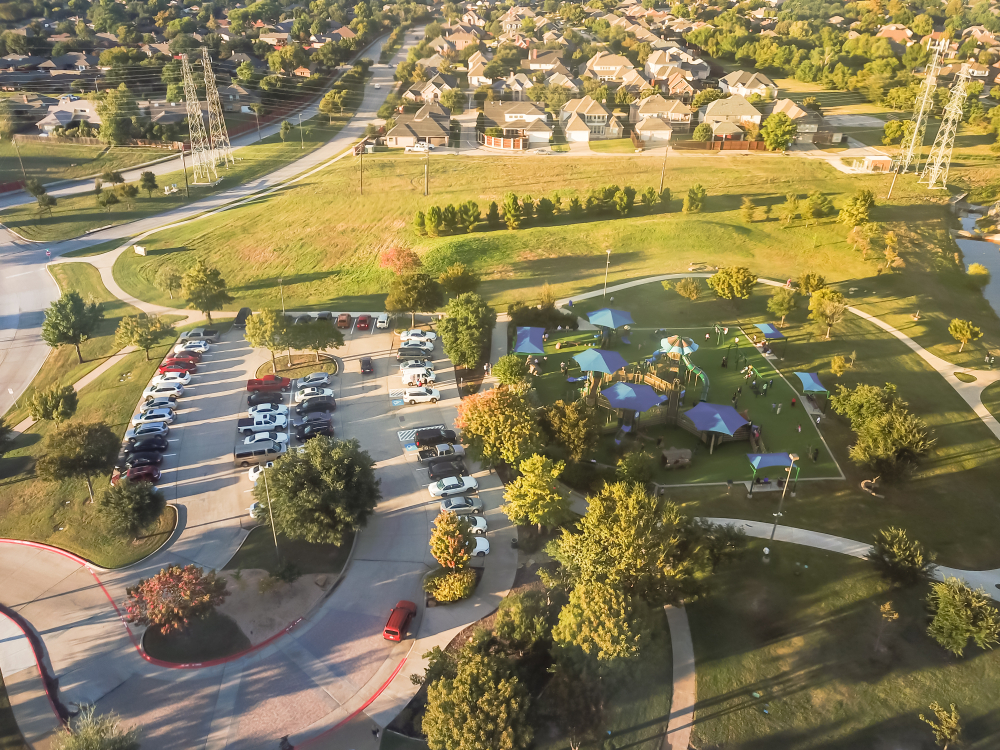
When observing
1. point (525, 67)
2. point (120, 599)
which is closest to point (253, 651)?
point (120, 599)

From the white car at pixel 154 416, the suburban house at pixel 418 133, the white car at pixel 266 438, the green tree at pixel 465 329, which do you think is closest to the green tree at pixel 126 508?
the white car at pixel 266 438

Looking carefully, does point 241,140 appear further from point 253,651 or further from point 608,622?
point 608,622

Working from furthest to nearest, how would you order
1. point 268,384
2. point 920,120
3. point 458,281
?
point 920,120 < point 458,281 < point 268,384

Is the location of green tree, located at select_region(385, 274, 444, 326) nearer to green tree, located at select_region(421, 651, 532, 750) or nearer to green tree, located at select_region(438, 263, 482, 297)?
green tree, located at select_region(438, 263, 482, 297)

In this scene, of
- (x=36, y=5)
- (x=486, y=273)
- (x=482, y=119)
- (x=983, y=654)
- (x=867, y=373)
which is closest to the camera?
(x=983, y=654)

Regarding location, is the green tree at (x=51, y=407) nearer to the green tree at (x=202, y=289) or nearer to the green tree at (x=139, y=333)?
the green tree at (x=139, y=333)

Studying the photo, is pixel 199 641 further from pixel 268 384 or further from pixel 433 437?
pixel 268 384

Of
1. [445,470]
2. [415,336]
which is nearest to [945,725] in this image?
[445,470]

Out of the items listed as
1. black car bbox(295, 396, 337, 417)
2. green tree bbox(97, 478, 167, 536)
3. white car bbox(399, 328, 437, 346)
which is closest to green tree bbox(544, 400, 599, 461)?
black car bbox(295, 396, 337, 417)
